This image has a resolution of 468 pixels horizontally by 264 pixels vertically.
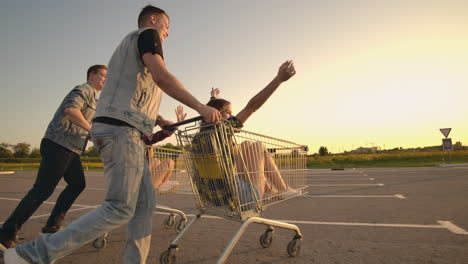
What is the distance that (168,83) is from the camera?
2.05 metres

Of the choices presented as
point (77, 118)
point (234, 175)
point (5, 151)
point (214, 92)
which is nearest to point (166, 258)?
point (234, 175)

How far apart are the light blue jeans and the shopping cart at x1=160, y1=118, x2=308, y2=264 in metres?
0.62

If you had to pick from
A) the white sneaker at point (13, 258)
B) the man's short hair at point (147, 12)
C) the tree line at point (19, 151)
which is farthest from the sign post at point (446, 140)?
the tree line at point (19, 151)

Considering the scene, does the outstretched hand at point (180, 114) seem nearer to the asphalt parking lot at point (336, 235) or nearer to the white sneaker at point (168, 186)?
the white sneaker at point (168, 186)

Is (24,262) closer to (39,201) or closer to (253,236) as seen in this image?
(39,201)

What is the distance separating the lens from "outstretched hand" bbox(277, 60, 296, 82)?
116 inches

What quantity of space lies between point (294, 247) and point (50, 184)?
263cm

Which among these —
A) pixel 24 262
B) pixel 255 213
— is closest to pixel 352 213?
pixel 255 213

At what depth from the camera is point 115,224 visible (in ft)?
6.61

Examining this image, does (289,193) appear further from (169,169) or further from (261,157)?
(169,169)

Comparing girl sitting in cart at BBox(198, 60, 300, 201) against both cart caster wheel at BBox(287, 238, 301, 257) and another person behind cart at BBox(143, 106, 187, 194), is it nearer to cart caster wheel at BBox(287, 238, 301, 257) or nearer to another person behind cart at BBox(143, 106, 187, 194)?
cart caster wheel at BBox(287, 238, 301, 257)

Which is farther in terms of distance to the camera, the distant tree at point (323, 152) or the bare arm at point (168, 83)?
the distant tree at point (323, 152)

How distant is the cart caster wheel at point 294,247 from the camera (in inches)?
A: 118

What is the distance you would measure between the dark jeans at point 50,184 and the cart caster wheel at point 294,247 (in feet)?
8.38
